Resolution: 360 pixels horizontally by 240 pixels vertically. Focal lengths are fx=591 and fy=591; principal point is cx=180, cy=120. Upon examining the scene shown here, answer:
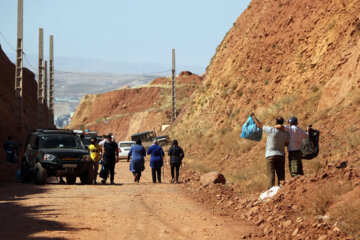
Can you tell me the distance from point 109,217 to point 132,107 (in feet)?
346

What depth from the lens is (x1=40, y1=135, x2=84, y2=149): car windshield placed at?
2167 cm

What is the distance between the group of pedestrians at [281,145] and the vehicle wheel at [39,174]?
932 cm

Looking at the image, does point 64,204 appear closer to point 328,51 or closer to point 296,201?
point 296,201

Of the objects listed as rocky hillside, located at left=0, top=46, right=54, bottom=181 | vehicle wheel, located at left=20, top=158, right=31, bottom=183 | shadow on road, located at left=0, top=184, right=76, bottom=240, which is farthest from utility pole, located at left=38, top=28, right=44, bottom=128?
shadow on road, located at left=0, top=184, right=76, bottom=240

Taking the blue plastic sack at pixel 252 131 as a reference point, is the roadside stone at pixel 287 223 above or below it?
below

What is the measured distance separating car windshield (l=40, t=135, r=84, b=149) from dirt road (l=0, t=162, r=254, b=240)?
438 cm

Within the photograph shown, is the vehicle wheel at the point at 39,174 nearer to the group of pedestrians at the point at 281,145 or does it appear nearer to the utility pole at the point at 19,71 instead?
the group of pedestrians at the point at 281,145

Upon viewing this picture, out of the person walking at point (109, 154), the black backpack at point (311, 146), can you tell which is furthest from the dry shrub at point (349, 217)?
the person walking at point (109, 154)

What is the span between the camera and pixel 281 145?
13.7 m

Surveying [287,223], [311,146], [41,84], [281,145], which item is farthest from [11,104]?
[287,223]

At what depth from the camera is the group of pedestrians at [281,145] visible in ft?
44.7

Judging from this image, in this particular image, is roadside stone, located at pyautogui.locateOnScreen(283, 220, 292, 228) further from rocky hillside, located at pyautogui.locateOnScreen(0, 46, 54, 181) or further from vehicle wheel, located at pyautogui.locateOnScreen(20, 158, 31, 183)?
rocky hillside, located at pyautogui.locateOnScreen(0, 46, 54, 181)

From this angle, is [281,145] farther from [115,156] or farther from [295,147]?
[115,156]

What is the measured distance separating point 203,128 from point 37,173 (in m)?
22.6
